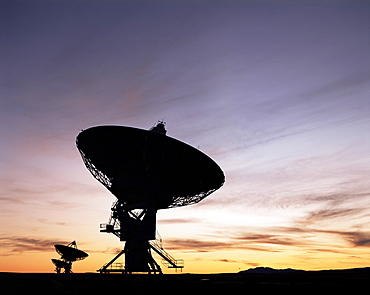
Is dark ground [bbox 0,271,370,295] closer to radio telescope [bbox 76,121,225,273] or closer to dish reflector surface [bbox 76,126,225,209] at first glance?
radio telescope [bbox 76,121,225,273]

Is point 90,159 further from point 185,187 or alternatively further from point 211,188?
point 211,188

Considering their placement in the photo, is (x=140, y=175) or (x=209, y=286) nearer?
(x=209, y=286)

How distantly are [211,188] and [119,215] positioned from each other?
44.8 feet

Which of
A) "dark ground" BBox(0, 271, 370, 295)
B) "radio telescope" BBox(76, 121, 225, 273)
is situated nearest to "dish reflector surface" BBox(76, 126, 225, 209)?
"radio telescope" BBox(76, 121, 225, 273)

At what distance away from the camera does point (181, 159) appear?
148ft

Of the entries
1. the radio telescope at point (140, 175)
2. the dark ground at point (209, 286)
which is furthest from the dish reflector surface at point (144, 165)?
the dark ground at point (209, 286)

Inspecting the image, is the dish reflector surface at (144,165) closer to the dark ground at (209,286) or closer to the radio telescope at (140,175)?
the radio telescope at (140,175)

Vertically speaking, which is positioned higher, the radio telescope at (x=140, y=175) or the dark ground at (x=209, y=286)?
the radio telescope at (x=140, y=175)

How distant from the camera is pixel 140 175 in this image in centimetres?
4638

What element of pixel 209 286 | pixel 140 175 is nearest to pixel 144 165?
pixel 140 175

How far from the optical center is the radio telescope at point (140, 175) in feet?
144

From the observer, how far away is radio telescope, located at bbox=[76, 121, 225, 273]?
43.9m

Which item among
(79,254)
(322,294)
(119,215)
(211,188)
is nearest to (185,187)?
(211,188)

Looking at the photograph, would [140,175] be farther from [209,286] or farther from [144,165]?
[209,286]
